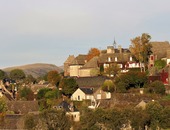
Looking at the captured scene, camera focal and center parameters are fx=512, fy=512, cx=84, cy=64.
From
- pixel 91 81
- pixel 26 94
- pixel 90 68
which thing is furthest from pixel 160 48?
pixel 26 94

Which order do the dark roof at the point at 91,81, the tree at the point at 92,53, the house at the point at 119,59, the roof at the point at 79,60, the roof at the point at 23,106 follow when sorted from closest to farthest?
the roof at the point at 23,106, the dark roof at the point at 91,81, the house at the point at 119,59, the roof at the point at 79,60, the tree at the point at 92,53

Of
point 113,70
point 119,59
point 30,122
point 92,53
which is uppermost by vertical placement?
point 92,53

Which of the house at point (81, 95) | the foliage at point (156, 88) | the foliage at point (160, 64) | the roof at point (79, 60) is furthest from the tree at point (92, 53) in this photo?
the foliage at point (156, 88)

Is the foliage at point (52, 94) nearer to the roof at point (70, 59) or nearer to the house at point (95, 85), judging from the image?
the house at point (95, 85)

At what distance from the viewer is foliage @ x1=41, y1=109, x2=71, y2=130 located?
57906 mm

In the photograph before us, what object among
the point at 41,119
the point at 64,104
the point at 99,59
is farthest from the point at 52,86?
the point at 41,119

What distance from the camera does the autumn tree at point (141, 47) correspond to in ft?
255

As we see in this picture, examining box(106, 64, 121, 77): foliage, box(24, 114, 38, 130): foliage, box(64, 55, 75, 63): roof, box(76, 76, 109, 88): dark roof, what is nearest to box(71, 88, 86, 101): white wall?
box(76, 76, 109, 88): dark roof

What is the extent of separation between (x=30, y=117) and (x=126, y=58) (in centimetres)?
2864

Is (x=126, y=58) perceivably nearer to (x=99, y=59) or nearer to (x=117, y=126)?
(x=99, y=59)

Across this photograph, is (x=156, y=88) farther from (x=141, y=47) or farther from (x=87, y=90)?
(x=141, y=47)

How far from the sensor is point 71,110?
63844 millimetres

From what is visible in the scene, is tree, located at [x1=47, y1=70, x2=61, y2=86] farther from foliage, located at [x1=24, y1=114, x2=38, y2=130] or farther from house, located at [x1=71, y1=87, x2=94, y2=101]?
foliage, located at [x1=24, y1=114, x2=38, y2=130]

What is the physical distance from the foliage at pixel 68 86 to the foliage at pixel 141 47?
450 inches
